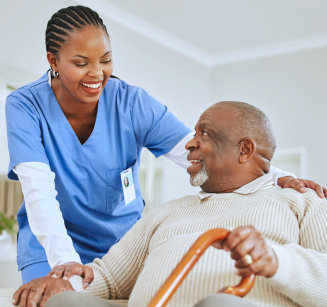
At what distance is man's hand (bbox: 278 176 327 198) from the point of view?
1.43m

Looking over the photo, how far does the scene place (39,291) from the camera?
1.27m

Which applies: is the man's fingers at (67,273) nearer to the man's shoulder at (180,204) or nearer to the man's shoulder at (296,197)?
the man's shoulder at (180,204)

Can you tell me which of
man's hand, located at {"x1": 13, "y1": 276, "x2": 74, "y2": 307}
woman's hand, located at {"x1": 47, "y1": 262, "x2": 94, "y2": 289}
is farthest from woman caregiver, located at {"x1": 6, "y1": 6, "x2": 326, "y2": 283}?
man's hand, located at {"x1": 13, "y1": 276, "x2": 74, "y2": 307}

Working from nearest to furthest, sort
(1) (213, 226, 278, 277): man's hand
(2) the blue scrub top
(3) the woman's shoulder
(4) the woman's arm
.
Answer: (1) (213, 226, 278, 277): man's hand → (4) the woman's arm → (2) the blue scrub top → (3) the woman's shoulder

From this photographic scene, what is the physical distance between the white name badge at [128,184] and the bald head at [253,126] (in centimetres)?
45

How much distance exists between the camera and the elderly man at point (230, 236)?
3.42ft

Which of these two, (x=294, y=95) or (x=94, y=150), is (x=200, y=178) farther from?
(x=294, y=95)

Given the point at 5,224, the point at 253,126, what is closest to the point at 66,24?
the point at 253,126

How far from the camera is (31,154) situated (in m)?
1.62

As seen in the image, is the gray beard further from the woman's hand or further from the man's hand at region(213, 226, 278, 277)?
the man's hand at region(213, 226, 278, 277)

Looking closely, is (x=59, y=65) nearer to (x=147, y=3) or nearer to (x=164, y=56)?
(x=147, y=3)

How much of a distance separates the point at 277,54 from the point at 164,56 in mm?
1161

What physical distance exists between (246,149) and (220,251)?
0.43 meters

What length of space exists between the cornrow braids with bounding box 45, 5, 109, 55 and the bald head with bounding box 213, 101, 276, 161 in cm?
48
